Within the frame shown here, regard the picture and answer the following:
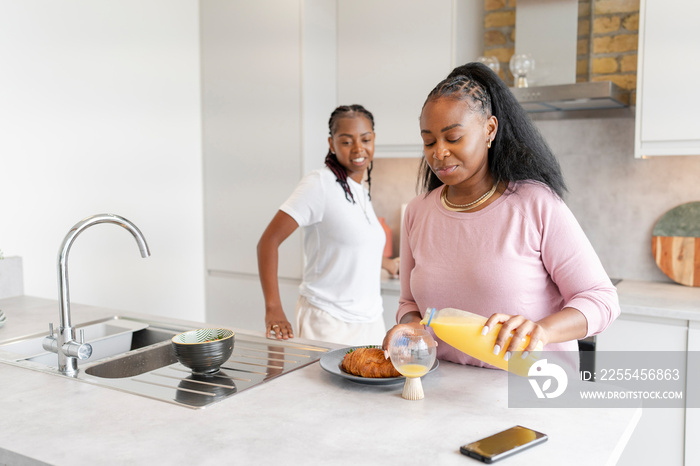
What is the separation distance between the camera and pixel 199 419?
1107 millimetres

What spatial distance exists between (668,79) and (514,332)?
1.78 metres

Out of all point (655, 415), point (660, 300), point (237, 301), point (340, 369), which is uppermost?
point (340, 369)

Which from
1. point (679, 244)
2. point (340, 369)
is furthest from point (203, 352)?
point (679, 244)

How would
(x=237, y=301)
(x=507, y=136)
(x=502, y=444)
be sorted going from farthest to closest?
(x=237, y=301) < (x=507, y=136) < (x=502, y=444)

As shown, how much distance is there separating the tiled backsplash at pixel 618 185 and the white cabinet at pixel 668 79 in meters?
0.36

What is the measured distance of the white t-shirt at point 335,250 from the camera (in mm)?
2084

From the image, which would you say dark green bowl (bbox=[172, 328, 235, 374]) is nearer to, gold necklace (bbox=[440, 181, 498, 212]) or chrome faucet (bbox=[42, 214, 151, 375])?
chrome faucet (bbox=[42, 214, 151, 375])

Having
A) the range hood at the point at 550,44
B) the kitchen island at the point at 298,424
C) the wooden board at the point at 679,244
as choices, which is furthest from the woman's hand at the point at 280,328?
the wooden board at the point at 679,244

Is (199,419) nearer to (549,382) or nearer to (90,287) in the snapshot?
(549,382)

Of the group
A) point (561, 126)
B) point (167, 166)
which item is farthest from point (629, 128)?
point (167, 166)

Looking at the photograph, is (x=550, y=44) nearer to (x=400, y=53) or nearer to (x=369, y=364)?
(x=400, y=53)

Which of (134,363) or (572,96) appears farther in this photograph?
(572,96)

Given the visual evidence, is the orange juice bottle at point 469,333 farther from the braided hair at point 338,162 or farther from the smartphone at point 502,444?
the braided hair at point 338,162

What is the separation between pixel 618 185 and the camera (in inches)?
112
